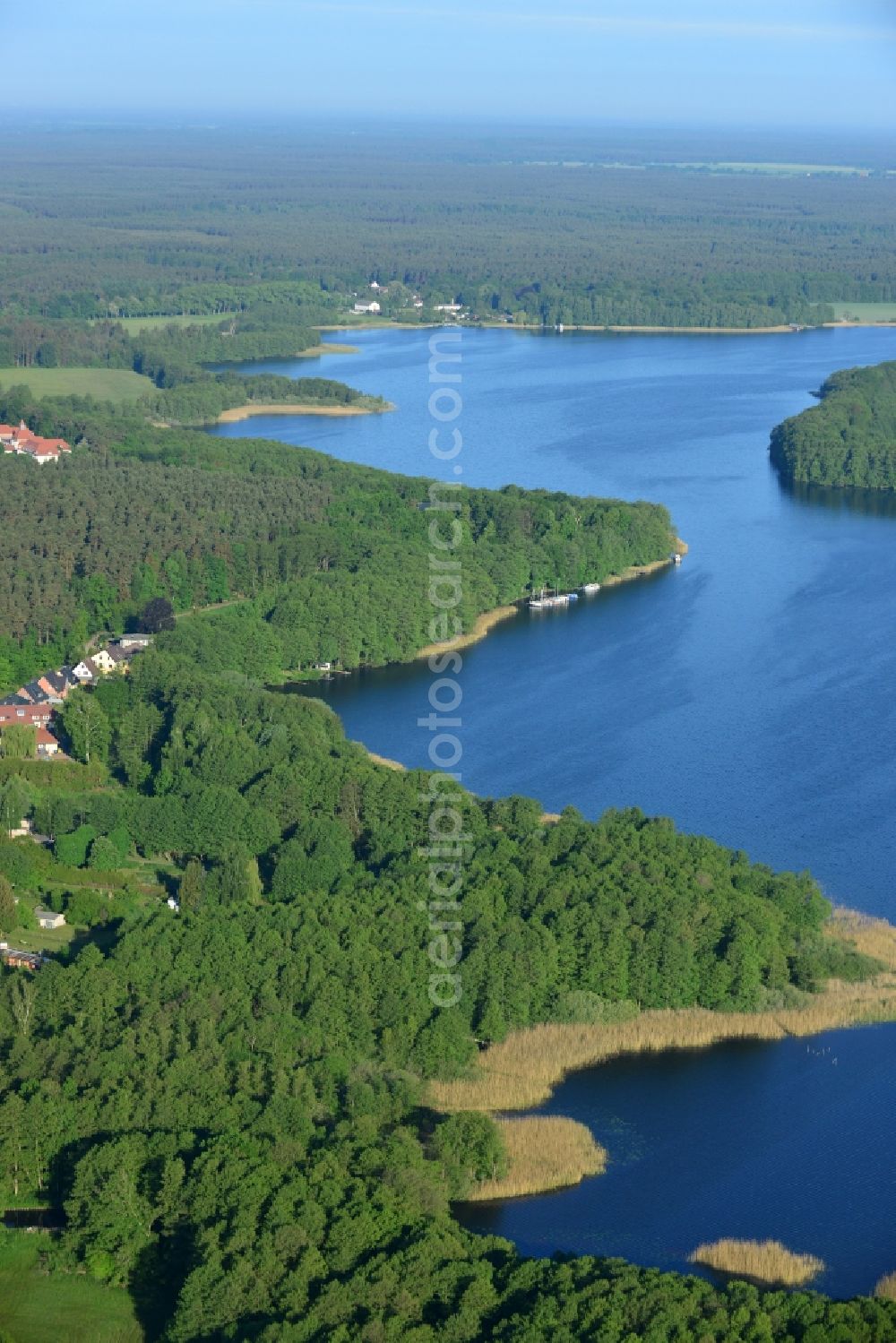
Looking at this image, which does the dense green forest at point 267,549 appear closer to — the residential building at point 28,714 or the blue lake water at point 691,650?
the blue lake water at point 691,650

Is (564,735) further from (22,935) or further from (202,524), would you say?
(202,524)

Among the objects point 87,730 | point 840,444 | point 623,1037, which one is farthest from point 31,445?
point 623,1037

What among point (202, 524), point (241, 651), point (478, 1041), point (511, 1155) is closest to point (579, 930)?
point (478, 1041)

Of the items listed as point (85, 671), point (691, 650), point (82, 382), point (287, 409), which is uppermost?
point (82, 382)

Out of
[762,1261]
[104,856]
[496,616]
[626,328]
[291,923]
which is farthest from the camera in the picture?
[626,328]

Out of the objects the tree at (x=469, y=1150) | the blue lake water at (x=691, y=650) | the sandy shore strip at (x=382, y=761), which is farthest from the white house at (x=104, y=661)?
the tree at (x=469, y=1150)

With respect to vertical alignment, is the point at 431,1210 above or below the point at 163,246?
below

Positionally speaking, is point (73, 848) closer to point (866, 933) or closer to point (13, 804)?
point (13, 804)
